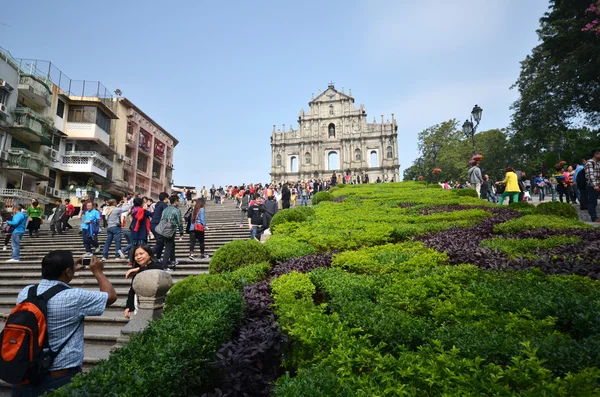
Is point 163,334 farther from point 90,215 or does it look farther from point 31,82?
point 31,82

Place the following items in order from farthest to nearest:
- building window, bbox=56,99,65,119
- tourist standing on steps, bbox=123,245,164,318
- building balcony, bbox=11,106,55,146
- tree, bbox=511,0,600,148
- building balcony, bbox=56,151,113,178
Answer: building window, bbox=56,99,65,119 < building balcony, bbox=56,151,113,178 < building balcony, bbox=11,106,55,146 < tree, bbox=511,0,600,148 < tourist standing on steps, bbox=123,245,164,318

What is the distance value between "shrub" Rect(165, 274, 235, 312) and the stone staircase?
3.76 feet

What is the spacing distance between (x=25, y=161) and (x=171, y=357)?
28042mm

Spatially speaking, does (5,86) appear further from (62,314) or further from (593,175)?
(593,175)

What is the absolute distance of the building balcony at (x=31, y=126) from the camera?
23.9 metres

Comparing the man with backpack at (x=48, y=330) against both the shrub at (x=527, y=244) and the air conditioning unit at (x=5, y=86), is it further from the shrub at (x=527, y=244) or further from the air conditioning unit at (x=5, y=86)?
the air conditioning unit at (x=5, y=86)

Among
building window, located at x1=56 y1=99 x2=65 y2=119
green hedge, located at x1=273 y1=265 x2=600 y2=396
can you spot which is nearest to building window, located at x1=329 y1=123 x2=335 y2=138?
building window, located at x1=56 y1=99 x2=65 y2=119

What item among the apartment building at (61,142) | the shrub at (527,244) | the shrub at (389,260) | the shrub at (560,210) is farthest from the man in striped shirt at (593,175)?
the apartment building at (61,142)

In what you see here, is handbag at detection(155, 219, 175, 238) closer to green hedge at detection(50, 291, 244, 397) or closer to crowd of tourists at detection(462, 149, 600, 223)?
green hedge at detection(50, 291, 244, 397)

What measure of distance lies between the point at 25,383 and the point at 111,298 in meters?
0.84

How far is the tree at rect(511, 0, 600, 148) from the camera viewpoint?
20.6m

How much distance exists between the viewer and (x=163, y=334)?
131 inches

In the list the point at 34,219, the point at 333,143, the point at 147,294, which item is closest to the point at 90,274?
the point at 147,294

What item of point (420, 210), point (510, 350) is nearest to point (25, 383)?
point (510, 350)
